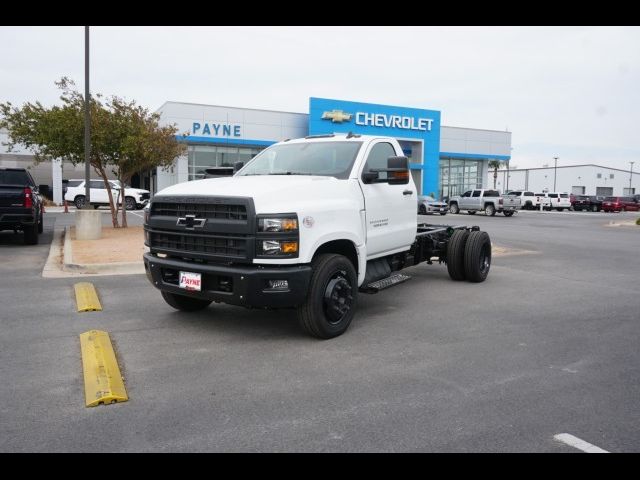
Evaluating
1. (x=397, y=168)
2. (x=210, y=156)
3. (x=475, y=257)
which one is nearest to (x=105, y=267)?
(x=397, y=168)

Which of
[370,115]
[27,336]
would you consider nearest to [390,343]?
[27,336]

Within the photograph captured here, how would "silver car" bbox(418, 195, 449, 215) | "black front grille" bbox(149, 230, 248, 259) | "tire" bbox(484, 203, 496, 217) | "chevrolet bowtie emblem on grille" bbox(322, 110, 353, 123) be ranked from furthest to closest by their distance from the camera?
"chevrolet bowtie emblem on grille" bbox(322, 110, 353, 123)
"tire" bbox(484, 203, 496, 217)
"silver car" bbox(418, 195, 449, 215)
"black front grille" bbox(149, 230, 248, 259)

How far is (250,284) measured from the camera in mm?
5047

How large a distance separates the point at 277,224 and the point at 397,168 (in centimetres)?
172

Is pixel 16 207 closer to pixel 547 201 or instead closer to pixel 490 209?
pixel 490 209

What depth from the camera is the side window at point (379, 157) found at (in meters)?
6.55

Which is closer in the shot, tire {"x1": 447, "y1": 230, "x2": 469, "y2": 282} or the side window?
the side window

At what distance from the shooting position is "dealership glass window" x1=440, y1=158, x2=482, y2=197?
5209 cm

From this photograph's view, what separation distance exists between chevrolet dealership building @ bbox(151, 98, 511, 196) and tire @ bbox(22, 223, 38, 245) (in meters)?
19.4

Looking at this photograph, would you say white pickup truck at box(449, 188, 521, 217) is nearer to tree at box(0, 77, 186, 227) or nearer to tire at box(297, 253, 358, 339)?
tree at box(0, 77, 186, 227)

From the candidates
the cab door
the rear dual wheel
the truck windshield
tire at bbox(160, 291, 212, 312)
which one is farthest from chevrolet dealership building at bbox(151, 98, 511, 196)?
tire at bbox(160, 291, 212, 312)

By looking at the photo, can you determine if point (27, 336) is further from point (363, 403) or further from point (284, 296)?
point (363, 403)

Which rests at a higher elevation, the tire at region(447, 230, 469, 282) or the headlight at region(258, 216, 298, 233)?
the headlight at region(258, 216, 298, 233)
